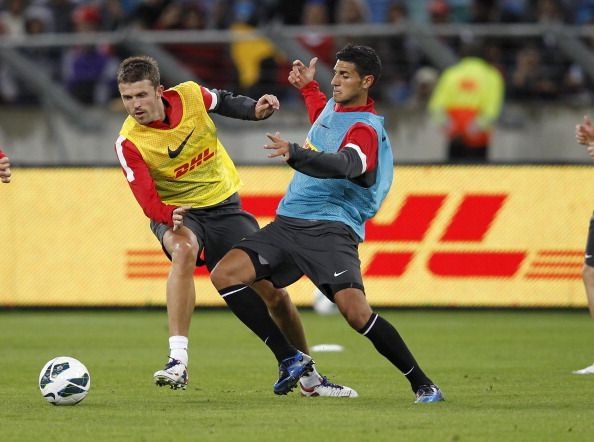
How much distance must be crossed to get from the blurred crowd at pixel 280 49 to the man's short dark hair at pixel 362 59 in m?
9.68

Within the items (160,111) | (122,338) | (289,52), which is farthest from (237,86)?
(160,111)

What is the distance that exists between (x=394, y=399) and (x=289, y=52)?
10196 millimetres

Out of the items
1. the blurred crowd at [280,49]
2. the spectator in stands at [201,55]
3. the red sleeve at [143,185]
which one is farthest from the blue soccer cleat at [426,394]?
the spectator in stands at [201,55]

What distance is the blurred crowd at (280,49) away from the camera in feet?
59.4

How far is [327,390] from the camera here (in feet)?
28.4

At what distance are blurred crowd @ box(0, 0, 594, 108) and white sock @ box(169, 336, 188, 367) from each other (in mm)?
9886

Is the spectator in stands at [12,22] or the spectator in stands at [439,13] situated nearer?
the spectator in stands at [439,13]

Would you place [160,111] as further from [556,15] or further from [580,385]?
[556,15]

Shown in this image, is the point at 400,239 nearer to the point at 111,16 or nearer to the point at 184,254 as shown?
the point at 111,16

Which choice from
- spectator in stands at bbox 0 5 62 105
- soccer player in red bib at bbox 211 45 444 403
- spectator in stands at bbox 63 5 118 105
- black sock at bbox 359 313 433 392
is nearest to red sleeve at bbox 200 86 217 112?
soccer player in red bib at bbox 211 45 444 403

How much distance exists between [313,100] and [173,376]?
208 cm

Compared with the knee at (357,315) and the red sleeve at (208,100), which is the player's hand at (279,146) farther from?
the red sleeve at (208,100)

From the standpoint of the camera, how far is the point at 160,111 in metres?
9.03

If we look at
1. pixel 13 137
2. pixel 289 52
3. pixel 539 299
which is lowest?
pixel 539 299
